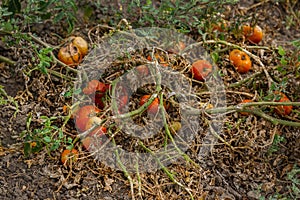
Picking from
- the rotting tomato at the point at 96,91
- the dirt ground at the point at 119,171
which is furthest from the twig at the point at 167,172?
the rotting tomato at the point at 96,91

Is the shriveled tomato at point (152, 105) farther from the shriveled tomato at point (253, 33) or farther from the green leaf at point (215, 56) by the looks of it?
the shriveled tomato at point (253, 33)

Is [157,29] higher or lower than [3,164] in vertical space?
higher

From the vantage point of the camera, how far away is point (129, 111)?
2230mm

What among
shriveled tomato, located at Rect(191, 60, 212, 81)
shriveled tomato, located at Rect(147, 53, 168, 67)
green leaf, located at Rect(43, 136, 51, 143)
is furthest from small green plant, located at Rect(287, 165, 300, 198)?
green leaf, located at Rect(43, 136, 51, 143)

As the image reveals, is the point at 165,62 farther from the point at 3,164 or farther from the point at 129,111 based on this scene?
the point at 3,164

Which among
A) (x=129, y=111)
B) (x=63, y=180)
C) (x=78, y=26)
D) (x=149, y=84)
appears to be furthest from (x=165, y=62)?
(x=63, y=180)

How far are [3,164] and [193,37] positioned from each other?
1102 mm

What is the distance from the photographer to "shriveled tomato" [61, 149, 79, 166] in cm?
206

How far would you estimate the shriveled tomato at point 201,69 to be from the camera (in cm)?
238

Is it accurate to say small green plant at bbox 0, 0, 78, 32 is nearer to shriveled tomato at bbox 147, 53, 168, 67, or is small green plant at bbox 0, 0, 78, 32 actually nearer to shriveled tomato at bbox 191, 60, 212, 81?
shriveled tomato at bbox 147, 53, 168, 67

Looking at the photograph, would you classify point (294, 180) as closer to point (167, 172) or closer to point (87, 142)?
point (167, 172)

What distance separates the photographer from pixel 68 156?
2.06m

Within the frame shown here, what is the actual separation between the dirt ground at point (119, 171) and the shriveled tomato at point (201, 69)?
0.13 m

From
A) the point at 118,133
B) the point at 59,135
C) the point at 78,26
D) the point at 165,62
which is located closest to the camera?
the point at 59,135
